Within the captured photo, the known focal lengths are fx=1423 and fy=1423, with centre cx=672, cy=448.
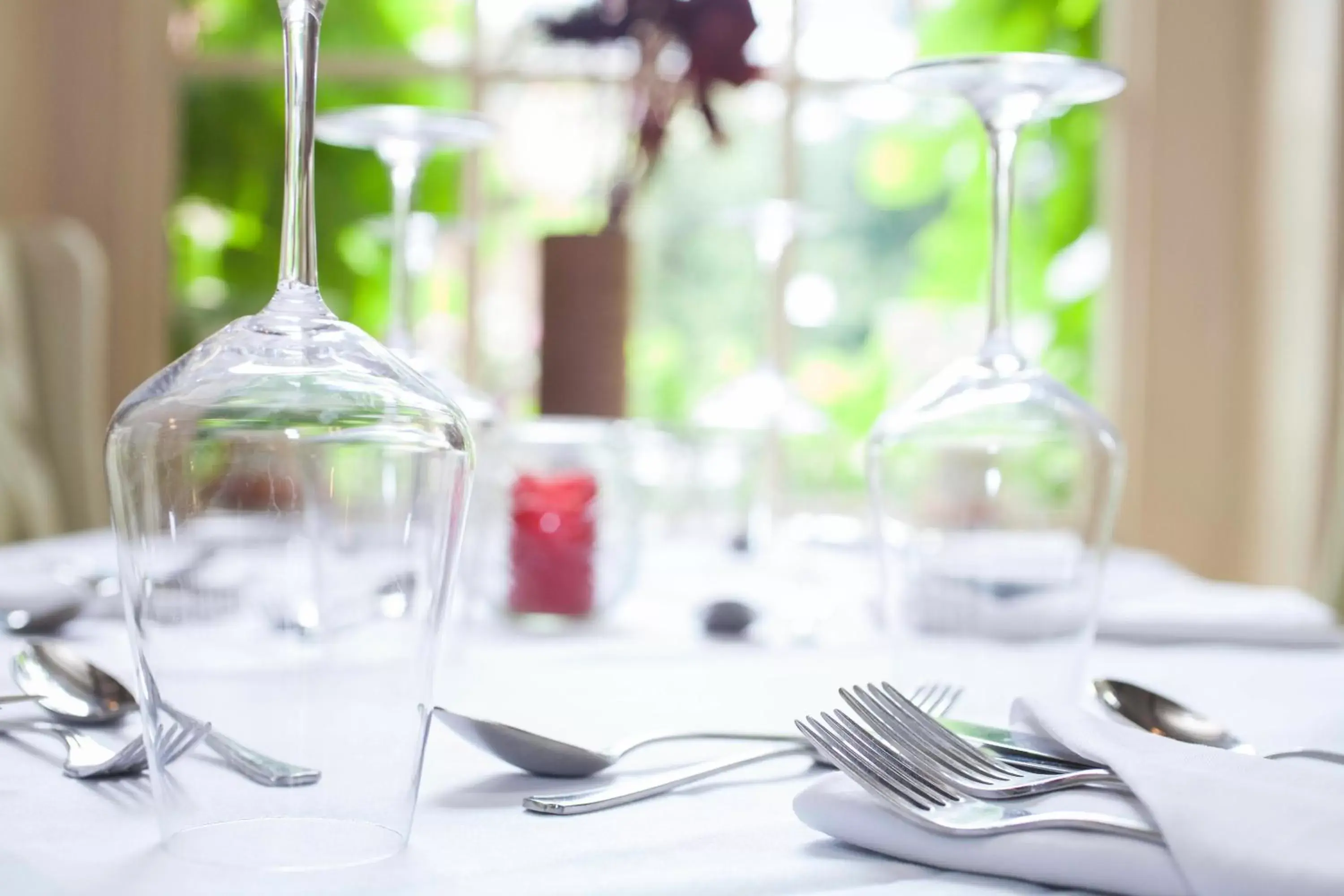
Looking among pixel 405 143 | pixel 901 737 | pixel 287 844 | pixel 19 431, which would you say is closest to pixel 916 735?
pixel 901 737

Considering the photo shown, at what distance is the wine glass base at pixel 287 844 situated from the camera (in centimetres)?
42

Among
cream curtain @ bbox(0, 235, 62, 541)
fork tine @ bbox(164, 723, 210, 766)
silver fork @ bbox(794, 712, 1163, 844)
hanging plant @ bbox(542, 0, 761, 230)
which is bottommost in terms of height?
cream curtain @ bbox(0, 235, 62, 541)

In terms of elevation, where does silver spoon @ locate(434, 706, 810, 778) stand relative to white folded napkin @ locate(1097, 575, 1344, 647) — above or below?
above

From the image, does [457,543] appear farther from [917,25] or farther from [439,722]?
[917,25]

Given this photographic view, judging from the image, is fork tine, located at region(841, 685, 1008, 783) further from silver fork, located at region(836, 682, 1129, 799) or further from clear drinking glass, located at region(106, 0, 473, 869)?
clear drinking glass, located at region(106, 0, 473, 869)

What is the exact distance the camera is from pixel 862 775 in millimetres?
459

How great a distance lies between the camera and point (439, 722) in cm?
65

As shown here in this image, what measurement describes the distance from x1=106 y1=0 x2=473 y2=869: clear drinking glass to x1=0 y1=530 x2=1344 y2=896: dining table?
16 mm

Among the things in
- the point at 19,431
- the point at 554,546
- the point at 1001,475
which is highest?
the point at 1001,475

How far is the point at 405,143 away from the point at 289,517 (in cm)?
Answer: 52

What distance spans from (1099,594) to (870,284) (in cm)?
267

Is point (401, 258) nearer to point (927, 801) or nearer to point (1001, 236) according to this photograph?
point (1001, 236)

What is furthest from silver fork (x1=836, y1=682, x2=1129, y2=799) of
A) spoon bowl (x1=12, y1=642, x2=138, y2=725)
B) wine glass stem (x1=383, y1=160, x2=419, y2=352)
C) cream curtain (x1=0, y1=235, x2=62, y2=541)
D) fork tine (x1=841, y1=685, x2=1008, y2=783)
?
cream curtain (x1=0, y1=235, x2=62, y2=541)

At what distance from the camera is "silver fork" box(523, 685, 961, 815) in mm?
507
